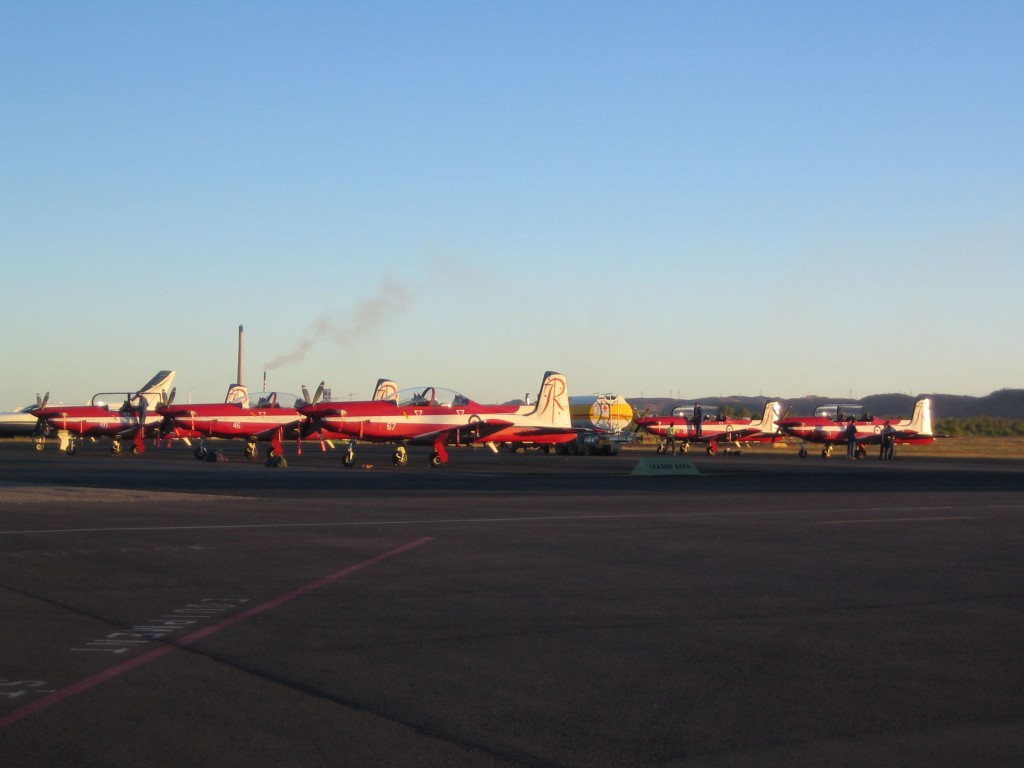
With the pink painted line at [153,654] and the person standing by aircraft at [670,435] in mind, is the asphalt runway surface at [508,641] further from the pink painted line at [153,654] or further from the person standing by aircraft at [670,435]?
the person standing by aircraft at [670,435]

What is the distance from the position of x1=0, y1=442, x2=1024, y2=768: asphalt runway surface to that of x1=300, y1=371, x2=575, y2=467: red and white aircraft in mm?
18255

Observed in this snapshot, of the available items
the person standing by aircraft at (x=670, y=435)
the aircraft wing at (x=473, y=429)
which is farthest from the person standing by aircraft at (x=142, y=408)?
the person standing by aircraft at (x=670, y=435)

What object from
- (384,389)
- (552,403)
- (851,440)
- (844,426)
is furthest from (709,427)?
(384,389)

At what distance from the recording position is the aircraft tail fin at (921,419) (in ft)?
188

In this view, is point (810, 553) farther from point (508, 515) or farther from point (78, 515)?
point (78, 515)

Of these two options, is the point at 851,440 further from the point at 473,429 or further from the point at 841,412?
the point at 473,429

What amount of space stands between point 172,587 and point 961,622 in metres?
6.30

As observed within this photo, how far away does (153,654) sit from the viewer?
6410 millimetres

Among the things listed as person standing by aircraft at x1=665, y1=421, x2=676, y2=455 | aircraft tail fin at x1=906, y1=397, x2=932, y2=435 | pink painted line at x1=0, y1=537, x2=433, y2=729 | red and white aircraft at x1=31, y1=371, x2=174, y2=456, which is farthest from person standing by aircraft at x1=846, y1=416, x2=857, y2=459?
pink painted line at x1=0, y1=537, x2=433, y2=729

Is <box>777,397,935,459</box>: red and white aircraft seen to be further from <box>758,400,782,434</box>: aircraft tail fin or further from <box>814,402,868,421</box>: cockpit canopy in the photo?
<box>758,400,782,434</box>: aircraft tail fin

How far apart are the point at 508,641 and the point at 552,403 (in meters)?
34.4

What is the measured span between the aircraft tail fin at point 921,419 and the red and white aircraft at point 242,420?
114 ft

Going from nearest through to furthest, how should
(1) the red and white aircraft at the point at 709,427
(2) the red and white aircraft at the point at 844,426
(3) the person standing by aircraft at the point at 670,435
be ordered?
1. (2) the red and white aircraft at the point at 844,426
2. (3) the person standing by aircraft at the point at 670,435
3. (1) the red and white aircraft at the point at 709,427

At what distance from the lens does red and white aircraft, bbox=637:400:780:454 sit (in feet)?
191
